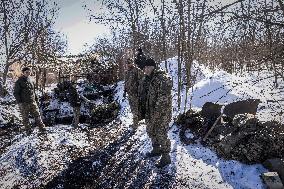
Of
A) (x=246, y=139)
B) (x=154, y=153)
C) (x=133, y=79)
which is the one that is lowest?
(x=154, y=153)

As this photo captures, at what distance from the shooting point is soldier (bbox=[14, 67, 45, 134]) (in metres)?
10.3

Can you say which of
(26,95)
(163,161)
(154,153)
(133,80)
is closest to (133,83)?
(133,80)

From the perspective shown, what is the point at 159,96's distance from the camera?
21.8 ft

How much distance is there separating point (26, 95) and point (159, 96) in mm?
5363

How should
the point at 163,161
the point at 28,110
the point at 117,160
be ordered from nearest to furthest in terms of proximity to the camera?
the point at 163,161 < the point at 117,160 < the point at 28,110

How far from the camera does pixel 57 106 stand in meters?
16.4

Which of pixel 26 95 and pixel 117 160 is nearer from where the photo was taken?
pixel 117 160

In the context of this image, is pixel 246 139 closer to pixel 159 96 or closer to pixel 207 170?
pixel 207 170

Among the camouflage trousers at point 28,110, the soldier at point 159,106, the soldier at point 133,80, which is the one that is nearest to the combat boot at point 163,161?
the soldier at point 159,106

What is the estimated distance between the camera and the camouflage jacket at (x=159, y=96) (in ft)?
21.7

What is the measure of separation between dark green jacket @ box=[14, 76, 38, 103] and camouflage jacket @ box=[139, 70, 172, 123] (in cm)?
502

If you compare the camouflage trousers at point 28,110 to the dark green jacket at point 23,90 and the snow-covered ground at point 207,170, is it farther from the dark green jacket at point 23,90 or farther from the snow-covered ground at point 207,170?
the snow-covered ground at point 207,170

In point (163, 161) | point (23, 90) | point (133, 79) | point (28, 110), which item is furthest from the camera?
point (28, 110)

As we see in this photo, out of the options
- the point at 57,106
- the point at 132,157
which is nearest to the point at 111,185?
the point at 132,157
